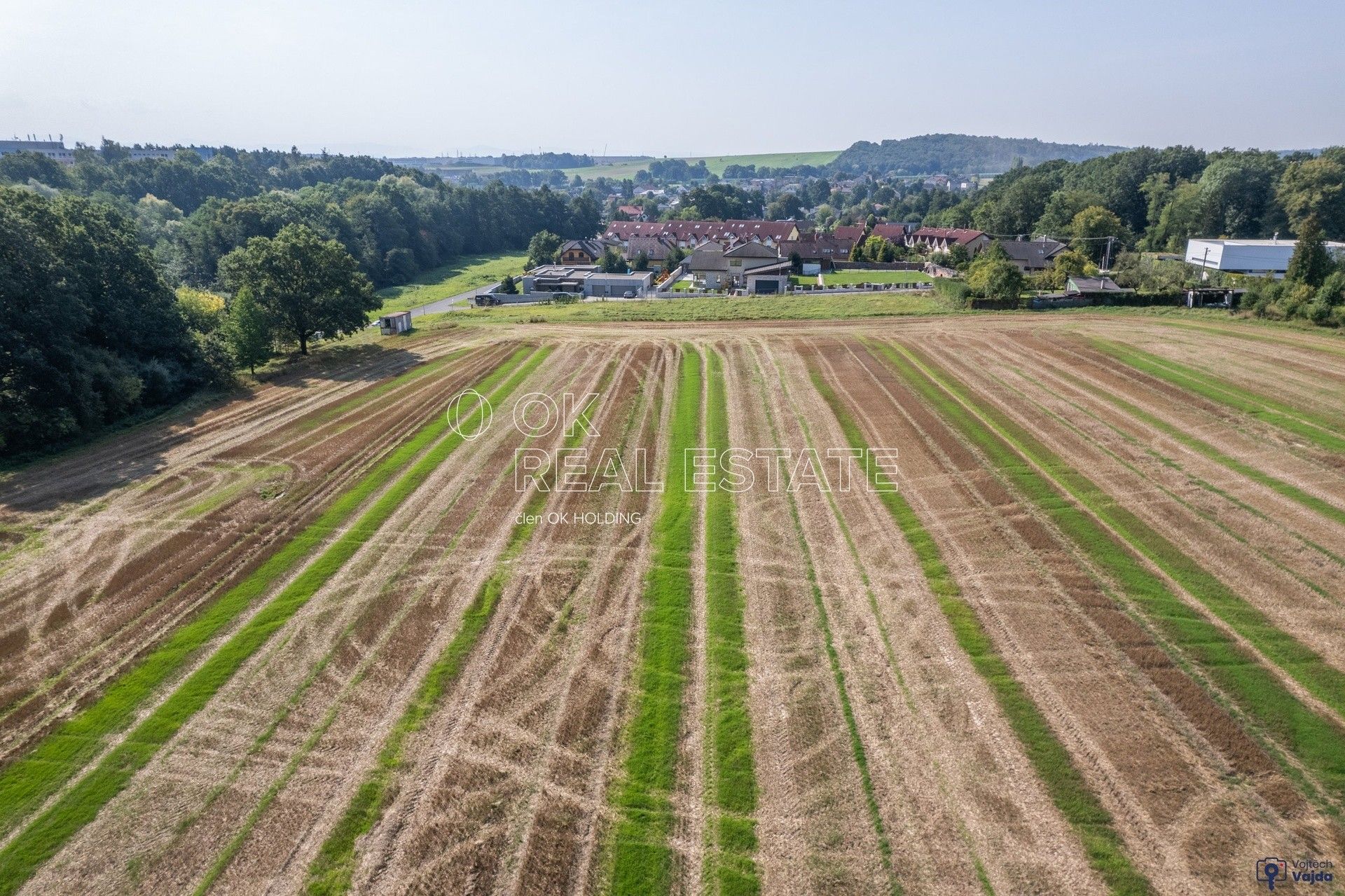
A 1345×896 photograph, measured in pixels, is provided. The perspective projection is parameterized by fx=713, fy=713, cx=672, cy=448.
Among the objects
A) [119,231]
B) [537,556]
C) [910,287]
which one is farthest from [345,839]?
[910,287]

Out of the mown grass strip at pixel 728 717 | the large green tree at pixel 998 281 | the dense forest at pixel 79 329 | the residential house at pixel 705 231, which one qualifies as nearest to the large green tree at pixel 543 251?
the residential house at pixel 705 231

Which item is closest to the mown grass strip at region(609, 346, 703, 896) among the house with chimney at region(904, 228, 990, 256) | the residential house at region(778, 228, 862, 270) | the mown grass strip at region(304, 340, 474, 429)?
the mown grass strip at region(304, 340, 474, 429)

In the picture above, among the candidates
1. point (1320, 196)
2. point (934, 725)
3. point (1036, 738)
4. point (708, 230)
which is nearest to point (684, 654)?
point (934, 725)

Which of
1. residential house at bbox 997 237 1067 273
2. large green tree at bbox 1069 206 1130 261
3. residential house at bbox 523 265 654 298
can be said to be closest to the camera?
residential house at bbox 523 265 654 298

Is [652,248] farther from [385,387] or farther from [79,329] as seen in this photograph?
[79,329]

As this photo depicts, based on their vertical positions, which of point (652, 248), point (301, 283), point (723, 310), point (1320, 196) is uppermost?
point (1320, 196)

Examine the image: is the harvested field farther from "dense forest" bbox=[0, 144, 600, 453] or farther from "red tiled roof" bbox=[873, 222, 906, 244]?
"red tiled roof" bbox=[873, 222, 906, 244]
